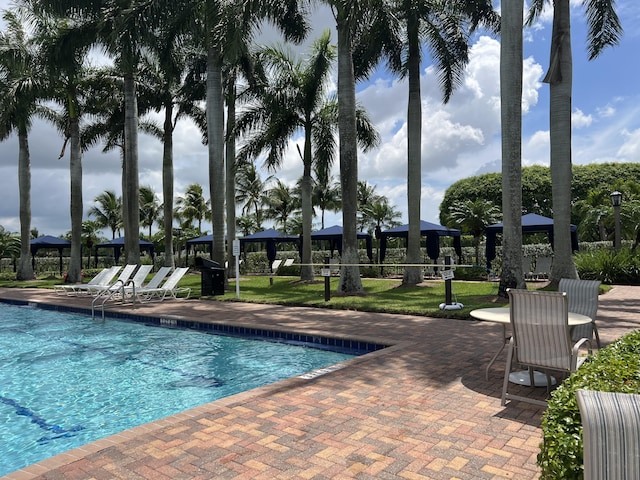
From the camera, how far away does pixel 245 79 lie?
21.1 m

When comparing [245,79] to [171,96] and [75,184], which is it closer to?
[171,96]

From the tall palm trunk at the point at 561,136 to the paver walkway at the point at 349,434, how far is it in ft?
26.9

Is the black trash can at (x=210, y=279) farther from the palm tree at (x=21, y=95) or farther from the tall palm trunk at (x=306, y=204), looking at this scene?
the palm tree at (x=21, y=95)

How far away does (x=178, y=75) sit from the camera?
21984 millimetres

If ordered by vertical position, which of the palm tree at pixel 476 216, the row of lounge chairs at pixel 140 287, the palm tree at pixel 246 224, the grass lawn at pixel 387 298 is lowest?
the grass lawn at pixel 387 298

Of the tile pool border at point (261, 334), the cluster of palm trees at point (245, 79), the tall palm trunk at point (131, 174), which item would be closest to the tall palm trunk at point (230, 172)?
the cluster of palm trees at point (245, 79)

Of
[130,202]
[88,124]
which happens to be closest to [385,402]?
[130,202]

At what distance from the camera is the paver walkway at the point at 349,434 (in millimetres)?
3127

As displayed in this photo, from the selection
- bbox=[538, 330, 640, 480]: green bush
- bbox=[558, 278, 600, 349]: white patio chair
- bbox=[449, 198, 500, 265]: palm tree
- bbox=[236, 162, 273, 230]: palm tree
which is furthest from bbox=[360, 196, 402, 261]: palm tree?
bbox=[538, 330, 640, 480]: green bush

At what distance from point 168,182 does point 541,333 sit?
23086 mm

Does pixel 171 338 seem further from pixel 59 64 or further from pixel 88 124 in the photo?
pixel 88 124

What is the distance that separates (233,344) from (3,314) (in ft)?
30.8

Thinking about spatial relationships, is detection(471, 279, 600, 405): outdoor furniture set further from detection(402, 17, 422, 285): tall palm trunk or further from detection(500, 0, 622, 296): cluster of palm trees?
detection(402, 17, 422, 285): tall palm trunk

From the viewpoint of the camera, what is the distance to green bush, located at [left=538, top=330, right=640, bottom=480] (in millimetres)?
1854
